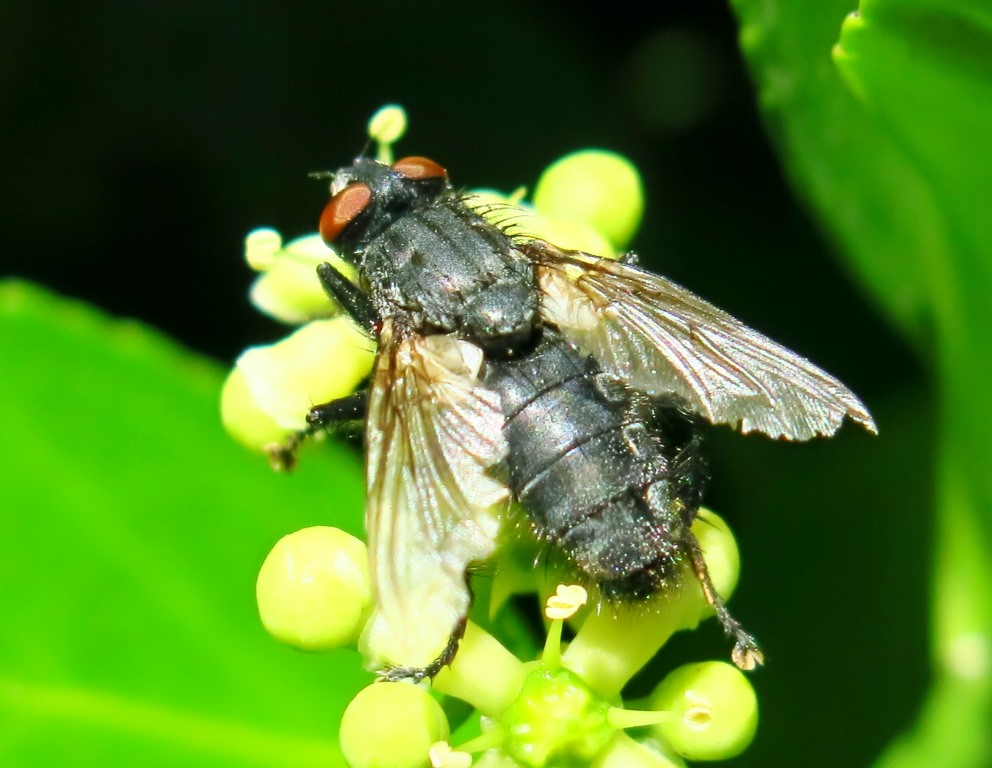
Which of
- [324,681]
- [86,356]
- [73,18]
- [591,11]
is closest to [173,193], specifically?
[73,18]

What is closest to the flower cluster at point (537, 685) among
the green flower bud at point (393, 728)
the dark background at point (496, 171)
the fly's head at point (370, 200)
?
the green flower bud at point (393, 728)

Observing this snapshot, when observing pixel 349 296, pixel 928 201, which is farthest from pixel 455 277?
pixel 928 201

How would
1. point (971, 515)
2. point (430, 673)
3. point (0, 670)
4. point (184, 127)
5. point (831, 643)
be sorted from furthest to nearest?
point (184, 127) → point (831, 643) → point (971, 515) → point (0, 670) → point (430, 673)

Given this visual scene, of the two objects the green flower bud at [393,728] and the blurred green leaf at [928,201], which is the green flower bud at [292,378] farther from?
the blurred green leaf at [928,201]

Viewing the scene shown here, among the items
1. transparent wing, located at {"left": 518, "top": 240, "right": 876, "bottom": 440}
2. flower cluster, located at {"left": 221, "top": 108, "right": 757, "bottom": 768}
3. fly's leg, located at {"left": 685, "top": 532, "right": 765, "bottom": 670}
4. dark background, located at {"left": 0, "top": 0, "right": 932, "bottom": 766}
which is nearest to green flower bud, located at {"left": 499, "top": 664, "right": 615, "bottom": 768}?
flower cluster, located at {"left": 221, "top": 108, "right": 757, "bottom": 768}

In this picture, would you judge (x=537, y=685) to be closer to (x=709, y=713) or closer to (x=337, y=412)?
(x=709, y=713)

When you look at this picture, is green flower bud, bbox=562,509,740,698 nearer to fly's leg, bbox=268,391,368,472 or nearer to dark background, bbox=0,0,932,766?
fly's leg, bbox=268,391,368,472

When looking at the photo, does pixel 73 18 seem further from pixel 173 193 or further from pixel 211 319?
pixel 211 319
